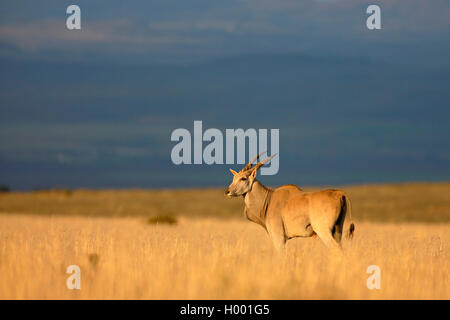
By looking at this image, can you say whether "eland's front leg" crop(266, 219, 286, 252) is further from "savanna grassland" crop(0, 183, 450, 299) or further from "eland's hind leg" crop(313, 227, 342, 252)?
"eland's hind leg" crop(313, 227, 342, 252)

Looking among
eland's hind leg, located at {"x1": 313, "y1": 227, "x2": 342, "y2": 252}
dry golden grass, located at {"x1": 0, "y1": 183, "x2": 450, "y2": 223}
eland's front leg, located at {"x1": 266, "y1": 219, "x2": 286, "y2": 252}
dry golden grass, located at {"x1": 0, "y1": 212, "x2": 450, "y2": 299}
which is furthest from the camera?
dry golden grass, located at {"x1": 0, "y1": 183, "x2": 450, "y2": 223}

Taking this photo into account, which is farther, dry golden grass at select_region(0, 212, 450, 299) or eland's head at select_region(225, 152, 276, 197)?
eland's head at select_region(225, 152, 276, 197)

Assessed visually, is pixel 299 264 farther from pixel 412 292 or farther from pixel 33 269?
pixel 33 269

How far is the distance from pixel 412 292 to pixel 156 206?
4854 cm

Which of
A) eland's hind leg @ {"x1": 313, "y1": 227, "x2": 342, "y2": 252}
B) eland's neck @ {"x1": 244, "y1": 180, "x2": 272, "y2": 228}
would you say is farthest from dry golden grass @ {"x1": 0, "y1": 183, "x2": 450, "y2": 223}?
eland's hind leg @ {"x1": 313, "y1": 227, "x2": 342, "y2": 252}

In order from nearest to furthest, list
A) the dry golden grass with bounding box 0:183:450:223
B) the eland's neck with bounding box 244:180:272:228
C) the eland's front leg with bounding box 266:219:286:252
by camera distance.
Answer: the eland's front leg with bounding box 266:219:286:252, the eland's neck with bounding box 244:180:272:228, the dry golden grass with bounding box 0:183:450:223

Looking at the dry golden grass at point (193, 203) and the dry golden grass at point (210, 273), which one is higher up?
the dry golden grass at point (210, 273)

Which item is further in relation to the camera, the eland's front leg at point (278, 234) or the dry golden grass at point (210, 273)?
the eland's front leg at point (278, 234)

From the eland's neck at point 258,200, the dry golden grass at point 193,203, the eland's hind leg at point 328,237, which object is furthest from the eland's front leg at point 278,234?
the dry golden grass at point 193,203

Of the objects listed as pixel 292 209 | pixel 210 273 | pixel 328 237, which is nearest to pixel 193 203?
pixel 292 209

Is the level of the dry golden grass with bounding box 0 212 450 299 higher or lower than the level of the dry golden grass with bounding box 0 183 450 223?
higher

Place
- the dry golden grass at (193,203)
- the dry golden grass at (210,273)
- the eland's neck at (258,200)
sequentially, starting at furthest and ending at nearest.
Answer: the dry golden grass at (193,203)
the eland's neck at (258,200)
the dry golden grass at (210,273)

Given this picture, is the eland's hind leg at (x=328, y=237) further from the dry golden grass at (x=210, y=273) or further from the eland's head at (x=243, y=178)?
the eland's head at (x=243, y=178)

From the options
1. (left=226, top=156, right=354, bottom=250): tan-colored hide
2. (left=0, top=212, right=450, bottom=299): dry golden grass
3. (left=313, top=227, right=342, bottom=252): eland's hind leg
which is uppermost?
(left=226, top=156, right=354, bottom=250): tan-colored hide
